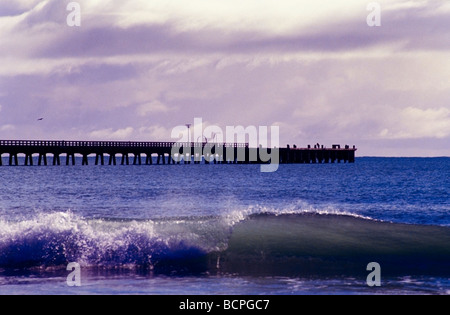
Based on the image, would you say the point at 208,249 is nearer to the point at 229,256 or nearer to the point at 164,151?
the point at 229,256

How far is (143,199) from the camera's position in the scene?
130 feet

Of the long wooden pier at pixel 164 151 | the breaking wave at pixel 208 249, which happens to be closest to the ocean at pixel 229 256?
the breaking wave at pixel 208 249

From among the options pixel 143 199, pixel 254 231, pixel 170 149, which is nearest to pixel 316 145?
pixel 170 149

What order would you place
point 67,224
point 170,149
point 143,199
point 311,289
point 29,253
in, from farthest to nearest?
1. point 170,149
2. point 143,199
3. point 67,224
4. point 29,253
5. point 311,289

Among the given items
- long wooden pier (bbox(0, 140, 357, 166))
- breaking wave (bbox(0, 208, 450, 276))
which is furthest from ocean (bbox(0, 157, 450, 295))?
long wooden pier (bbox(0, 140, 357, 166))

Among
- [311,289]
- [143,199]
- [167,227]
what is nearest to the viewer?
[311,289]

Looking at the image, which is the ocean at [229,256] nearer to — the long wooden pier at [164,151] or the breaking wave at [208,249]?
the breaking wave at [208,249]

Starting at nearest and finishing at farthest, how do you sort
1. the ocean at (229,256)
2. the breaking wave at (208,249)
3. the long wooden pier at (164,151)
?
the ocean at (229,256) → the breaking wave at (208,249) → the long wooden pier at (164,151)

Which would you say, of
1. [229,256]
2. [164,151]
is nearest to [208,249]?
[229,256]

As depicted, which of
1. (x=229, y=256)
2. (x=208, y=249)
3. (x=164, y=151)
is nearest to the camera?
(x=229, y=256)

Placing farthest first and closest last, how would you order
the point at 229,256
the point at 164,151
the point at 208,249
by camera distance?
the point at 164,151
the point at 208,249
the point at 229,256

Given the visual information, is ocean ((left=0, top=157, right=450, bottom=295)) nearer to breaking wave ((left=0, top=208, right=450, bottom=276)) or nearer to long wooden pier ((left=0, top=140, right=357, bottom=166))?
breaking wave ((left=0, top=208, right=450, bottom=276))
